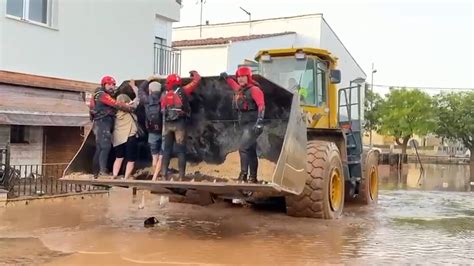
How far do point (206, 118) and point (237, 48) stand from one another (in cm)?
1719

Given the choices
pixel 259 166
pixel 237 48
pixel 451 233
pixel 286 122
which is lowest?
pixel 451 233

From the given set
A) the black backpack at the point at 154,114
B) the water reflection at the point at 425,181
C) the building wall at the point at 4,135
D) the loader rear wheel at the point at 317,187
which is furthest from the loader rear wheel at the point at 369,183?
the building wall at the point at 4,135

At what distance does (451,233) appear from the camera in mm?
9500

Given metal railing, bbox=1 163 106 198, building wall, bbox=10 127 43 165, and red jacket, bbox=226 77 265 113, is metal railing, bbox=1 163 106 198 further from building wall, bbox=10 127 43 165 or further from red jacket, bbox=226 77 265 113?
red jacket, bbox=226 77 265 113

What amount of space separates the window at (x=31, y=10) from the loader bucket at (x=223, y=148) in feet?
19.0

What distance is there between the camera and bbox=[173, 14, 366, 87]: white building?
26.5 meters

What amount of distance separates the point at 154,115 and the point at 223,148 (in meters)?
1.36

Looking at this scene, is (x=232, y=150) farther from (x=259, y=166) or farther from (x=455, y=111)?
(x=455, y=111)

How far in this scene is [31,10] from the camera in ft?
46.2

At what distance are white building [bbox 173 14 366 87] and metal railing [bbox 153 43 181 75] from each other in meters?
5.69

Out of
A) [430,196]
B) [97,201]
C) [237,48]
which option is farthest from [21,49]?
[237,48]

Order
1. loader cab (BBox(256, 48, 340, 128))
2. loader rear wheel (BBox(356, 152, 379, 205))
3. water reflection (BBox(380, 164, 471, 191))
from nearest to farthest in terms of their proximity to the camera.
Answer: loader cab (BBox(256, 48, 340, 128)) → loader rear wheel (BBox(356, 152, 379, 205)) → water reflection (BBox(380, 164, 471, 191))

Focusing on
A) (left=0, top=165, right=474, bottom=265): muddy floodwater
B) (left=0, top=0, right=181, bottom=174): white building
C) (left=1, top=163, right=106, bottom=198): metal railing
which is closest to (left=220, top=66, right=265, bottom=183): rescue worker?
(left=0, top=165, right=474, bottom=265): muddy floodwater

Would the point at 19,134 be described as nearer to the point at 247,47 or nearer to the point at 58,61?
the point at 58,61
